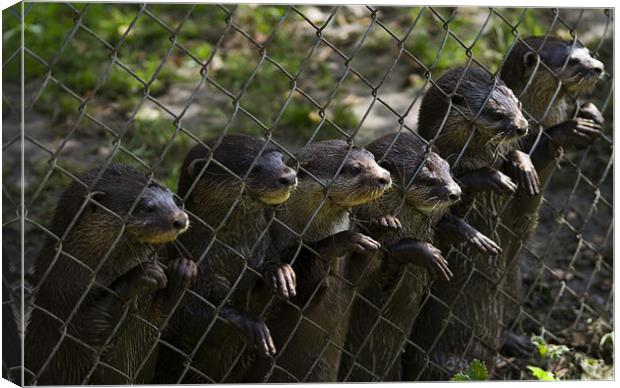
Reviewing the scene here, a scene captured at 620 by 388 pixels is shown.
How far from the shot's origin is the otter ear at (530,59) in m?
5.25

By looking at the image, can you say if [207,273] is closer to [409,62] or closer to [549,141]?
[549,141]

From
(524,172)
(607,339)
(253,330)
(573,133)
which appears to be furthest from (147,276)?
(607,339)

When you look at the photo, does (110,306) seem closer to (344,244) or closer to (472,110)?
(344,244)

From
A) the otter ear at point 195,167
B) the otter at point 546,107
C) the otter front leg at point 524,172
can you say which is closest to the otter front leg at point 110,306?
the otter ear at point 195,167

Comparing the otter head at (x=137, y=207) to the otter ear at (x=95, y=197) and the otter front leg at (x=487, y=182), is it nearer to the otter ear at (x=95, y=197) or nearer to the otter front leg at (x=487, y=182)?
the otter ear at (x=95, y=197)

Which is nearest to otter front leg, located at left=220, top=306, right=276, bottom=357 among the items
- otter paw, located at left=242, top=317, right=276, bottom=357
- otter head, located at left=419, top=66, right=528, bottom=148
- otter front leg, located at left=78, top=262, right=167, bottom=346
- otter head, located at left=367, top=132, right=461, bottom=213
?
otter paw, located at left=242, top=317, right=276, bottom=357

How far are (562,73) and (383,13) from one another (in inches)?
148

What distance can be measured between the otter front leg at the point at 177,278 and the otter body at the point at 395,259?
33.6 inches

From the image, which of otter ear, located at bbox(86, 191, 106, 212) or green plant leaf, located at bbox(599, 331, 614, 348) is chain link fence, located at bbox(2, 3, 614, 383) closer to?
green plant leaf, located at bbox(599, 331, 614, 348)

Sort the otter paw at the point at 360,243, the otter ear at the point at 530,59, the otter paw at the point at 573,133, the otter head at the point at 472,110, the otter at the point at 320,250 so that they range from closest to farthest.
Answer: the otter paw at the point at 360,243 → the otter at the point at 320,250 → the otter head at the point at 472,110 → the otter paw at the point at 573,133 → the otter ear at the point at 530,59

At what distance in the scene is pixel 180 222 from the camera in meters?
3.82

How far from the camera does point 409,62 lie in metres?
8.18

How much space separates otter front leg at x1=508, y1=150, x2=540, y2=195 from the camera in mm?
4910

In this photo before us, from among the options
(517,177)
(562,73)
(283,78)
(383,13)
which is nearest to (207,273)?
(517,177)
